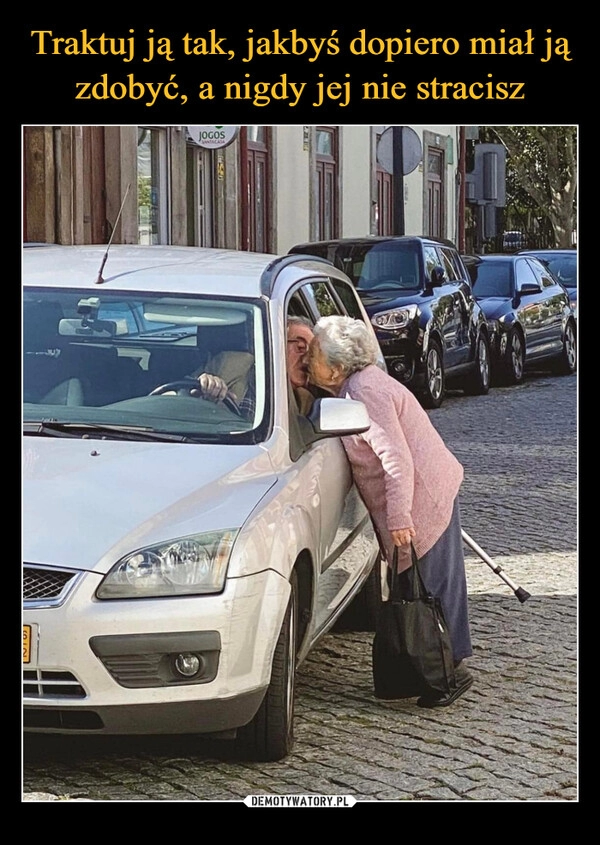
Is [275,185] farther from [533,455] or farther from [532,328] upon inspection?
[533,455]

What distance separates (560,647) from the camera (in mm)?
7000

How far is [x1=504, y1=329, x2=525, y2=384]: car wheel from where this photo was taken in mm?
20594

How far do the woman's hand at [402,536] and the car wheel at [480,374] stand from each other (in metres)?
13.4

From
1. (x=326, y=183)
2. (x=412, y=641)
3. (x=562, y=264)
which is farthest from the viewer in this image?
(x=326, y=183)

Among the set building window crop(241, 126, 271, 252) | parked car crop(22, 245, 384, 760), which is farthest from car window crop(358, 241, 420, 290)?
parked car crop(22, 245, 384, 760)

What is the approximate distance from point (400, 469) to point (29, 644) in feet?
5.57

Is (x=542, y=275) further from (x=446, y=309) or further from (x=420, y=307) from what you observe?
(x=420, y=307)

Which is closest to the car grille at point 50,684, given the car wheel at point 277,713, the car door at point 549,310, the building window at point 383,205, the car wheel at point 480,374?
the car wheel at point 277,713

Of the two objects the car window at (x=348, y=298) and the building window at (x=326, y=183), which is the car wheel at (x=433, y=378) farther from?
the building window at (x=326, y=183)

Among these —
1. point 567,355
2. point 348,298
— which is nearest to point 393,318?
point 567,355

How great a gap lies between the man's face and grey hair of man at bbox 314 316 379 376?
16 cm

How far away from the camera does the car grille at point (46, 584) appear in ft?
15.2

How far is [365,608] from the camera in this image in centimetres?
725
